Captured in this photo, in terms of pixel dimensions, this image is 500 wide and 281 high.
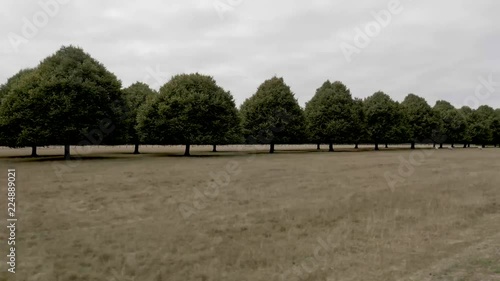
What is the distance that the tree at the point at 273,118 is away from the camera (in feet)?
238

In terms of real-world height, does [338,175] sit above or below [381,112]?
below

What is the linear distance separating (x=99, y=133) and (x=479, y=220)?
43259mm

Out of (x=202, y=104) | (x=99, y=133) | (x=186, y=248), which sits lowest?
(x=186, y=248)

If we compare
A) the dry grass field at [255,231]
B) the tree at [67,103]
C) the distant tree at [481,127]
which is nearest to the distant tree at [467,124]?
the distant tree at [481,127]

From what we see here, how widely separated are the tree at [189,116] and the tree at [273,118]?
12.4 meters

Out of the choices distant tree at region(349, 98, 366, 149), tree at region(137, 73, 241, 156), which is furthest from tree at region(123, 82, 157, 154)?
distant tree at region(349, 98, 366, 149)

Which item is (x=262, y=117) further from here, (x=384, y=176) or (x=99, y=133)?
(x=384, y=176)

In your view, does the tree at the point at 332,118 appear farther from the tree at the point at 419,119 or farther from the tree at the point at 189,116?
the tree at the point at 189,116

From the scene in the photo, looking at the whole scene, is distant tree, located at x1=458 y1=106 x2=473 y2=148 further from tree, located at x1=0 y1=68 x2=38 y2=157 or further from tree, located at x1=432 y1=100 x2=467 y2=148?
tree, located at x1=0 y1=68 x2=38 y2=157

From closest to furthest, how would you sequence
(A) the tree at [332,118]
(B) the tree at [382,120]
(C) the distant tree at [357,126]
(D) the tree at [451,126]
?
(A) the tree at [332,118] → (C) the distant tree at [357,126] → (B) the tree at [382,120] → (D) the tree at [451,126]

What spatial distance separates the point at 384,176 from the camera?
2912 cm

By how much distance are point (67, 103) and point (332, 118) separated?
2240 inches

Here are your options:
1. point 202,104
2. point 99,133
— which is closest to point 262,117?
point 202,104

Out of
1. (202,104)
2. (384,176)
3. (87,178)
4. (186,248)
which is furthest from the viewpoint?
(202,104)
